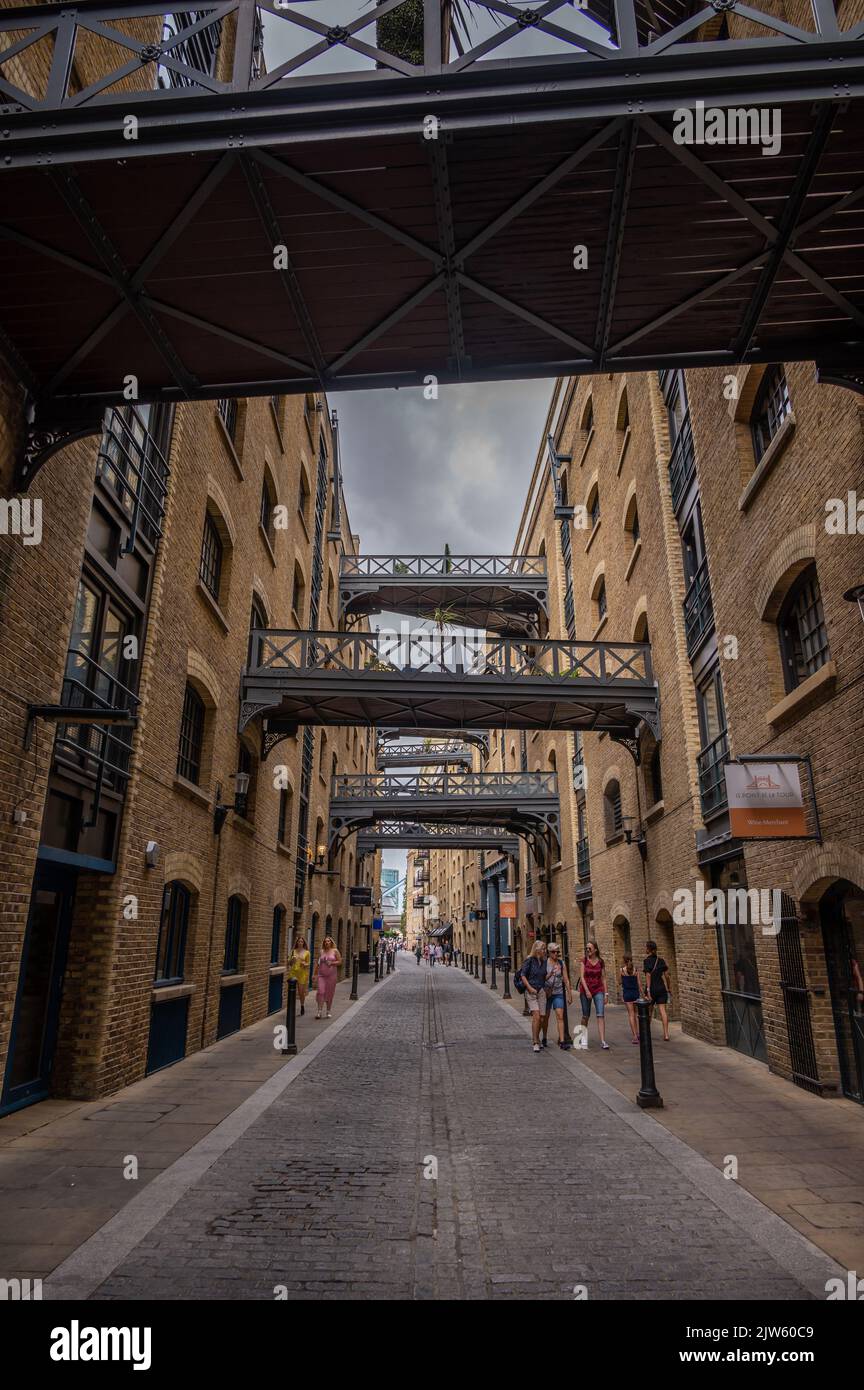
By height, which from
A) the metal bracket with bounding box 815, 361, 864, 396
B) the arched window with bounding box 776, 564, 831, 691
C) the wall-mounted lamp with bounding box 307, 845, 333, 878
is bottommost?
the wall-mounted lamp with bounding box 307, 845, 333, 878

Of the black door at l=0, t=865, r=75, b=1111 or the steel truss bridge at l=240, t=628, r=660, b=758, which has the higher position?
the steel truss bridge at l=240, t=628, r=660, b=758

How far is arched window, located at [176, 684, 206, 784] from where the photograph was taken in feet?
36.8

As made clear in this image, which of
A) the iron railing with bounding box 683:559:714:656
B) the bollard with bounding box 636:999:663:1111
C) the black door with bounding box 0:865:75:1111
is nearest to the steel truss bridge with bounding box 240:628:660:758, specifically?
the iron railing with bounding box 683:559:714:656

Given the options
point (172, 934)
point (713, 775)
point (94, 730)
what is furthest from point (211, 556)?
point (713, 775)

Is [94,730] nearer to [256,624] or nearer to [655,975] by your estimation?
[256,624]

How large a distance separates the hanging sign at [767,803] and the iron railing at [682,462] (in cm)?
633

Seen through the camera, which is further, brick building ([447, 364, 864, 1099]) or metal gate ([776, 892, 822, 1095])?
metal gate ([776, 892, 822, 1095])

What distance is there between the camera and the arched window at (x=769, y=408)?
29.9ft

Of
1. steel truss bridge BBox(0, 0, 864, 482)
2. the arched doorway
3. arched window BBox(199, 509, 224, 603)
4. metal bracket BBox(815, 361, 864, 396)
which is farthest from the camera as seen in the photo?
arched window BBox(199, 509, 224, 603)

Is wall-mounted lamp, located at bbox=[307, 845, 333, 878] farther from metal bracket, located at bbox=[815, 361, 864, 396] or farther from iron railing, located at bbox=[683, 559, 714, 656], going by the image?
metal bracket, located at bbox=[815, 361, 864, 396]

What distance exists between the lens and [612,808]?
18.1 meters

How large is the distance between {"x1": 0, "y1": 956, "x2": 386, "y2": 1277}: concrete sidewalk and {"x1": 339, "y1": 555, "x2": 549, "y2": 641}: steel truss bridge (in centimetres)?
1801
